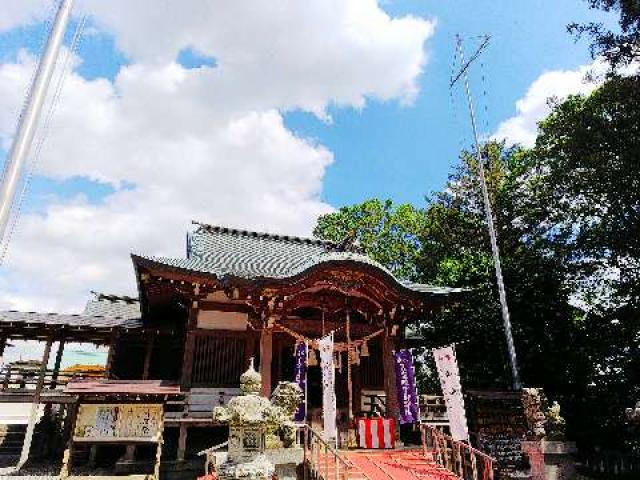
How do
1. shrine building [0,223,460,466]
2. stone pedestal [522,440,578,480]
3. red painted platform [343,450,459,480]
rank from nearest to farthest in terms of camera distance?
red painted platform [343,450,459,480] < stone pedestal [522,440,578,480] < shrine building [0,223,460,466]

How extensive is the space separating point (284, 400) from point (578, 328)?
15.2 meters

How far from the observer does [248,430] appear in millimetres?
6559

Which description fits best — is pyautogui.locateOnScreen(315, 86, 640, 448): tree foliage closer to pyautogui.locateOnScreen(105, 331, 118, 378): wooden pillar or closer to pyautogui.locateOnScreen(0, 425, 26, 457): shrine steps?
pyautogui.locateOnScreen(105, 331, 118, 378): wooden pillar

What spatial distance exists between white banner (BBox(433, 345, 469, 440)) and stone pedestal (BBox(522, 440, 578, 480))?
2091 mm

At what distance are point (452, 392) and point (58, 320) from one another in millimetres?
12490

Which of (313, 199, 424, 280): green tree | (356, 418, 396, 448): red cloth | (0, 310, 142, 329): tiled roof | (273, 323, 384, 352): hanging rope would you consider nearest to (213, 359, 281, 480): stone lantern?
(273, 323, 384, 352): hanging rope

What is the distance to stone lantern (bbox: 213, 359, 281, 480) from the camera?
6190mm

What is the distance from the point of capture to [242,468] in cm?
607

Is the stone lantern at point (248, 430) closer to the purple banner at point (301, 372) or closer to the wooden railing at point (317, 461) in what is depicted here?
the wooden railing at point (317, 461)

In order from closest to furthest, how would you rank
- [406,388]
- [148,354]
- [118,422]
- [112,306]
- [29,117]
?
[29,117] → [118,422] → [406,388] → [148,354] → [112,306]

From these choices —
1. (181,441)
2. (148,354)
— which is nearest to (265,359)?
(181,441)

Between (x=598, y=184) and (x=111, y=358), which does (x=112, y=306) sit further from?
(x=598, y=184)

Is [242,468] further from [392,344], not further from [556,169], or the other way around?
[556,169]

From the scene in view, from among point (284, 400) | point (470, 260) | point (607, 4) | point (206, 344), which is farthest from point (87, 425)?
point (607, 4)
